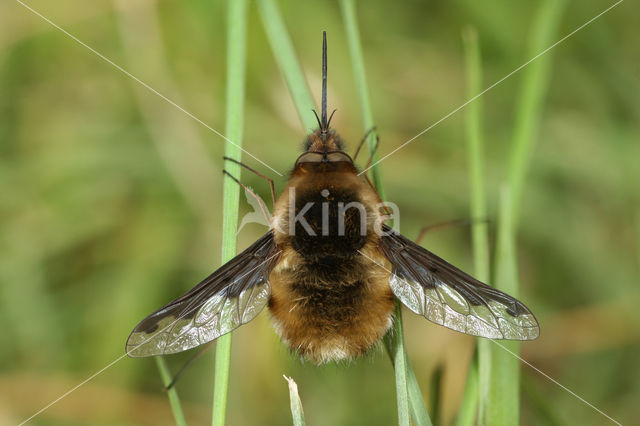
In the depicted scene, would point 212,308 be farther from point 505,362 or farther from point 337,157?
point 505,362

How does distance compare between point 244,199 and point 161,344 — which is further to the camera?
point 244,199

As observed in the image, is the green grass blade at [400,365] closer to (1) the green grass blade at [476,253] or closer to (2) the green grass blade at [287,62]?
(1) the green grass blade at [476,253]

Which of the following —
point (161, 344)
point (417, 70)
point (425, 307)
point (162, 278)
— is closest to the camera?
point (161, 344)

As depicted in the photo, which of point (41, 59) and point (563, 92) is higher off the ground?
point (41, 59)

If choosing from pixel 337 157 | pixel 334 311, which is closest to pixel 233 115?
pixel 337 157

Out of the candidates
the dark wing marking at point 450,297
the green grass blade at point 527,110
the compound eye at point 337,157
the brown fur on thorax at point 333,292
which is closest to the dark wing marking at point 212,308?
the brown fur on thorax at point 333,292

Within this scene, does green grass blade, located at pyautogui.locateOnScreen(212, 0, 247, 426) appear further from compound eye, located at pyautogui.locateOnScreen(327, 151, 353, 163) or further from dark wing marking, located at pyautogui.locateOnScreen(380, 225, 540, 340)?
dark wing marking, located at pyautogui.locateOnScreen(380, 225, 540, 340)

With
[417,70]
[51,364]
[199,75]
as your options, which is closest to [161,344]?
[51,364]

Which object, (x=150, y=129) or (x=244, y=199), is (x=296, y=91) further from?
(x=150, y=129)
